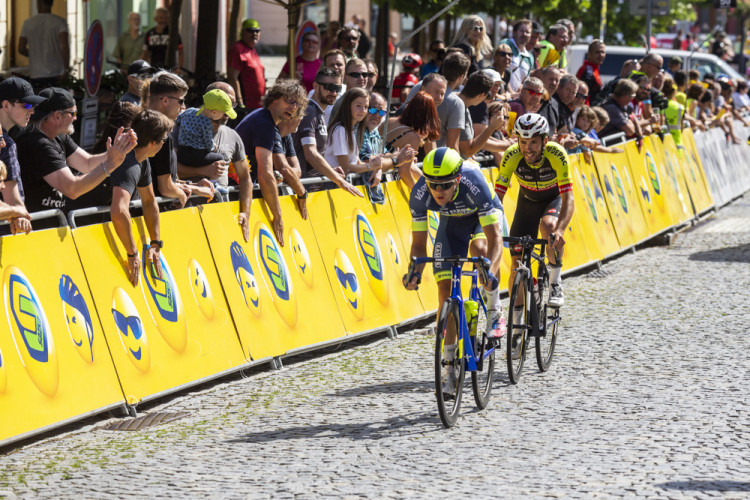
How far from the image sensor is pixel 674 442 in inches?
280

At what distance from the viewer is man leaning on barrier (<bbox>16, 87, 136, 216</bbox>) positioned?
25.5ft

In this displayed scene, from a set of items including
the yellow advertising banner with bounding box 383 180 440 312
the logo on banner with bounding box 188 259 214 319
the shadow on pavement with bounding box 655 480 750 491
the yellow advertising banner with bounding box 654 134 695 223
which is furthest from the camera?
the yellow advertising banner with bounding box 654 134 695 223

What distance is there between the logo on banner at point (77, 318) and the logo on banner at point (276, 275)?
2.04m

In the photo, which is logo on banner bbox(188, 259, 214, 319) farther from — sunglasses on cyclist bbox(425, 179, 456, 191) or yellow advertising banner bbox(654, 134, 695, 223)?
yellow advertising banner bbox(654, 134, 695, 223)

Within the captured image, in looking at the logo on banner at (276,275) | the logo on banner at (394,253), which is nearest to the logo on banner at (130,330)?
the logo on banner at (276,275)

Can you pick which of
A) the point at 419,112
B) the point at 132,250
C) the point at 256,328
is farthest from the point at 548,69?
the point at 132,250

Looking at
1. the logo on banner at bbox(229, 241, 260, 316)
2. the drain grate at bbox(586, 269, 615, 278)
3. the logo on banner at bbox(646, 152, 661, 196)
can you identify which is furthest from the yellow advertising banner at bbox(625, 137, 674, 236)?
the logo on banner at bbox(229, 241, 260, 316)

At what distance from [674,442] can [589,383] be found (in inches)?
68.4

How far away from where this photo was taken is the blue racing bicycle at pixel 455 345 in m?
7.54

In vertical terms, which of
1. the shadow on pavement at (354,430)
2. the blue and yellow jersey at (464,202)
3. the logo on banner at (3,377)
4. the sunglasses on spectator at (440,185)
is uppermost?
the sunglasses on spectator at (440,185)

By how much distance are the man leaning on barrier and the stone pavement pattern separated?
142 cm

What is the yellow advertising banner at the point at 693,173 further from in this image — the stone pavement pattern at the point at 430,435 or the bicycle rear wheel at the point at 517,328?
the bicycle rear wheel at the point at 517,328

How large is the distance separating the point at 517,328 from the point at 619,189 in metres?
7.69

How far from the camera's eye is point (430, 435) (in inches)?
292
